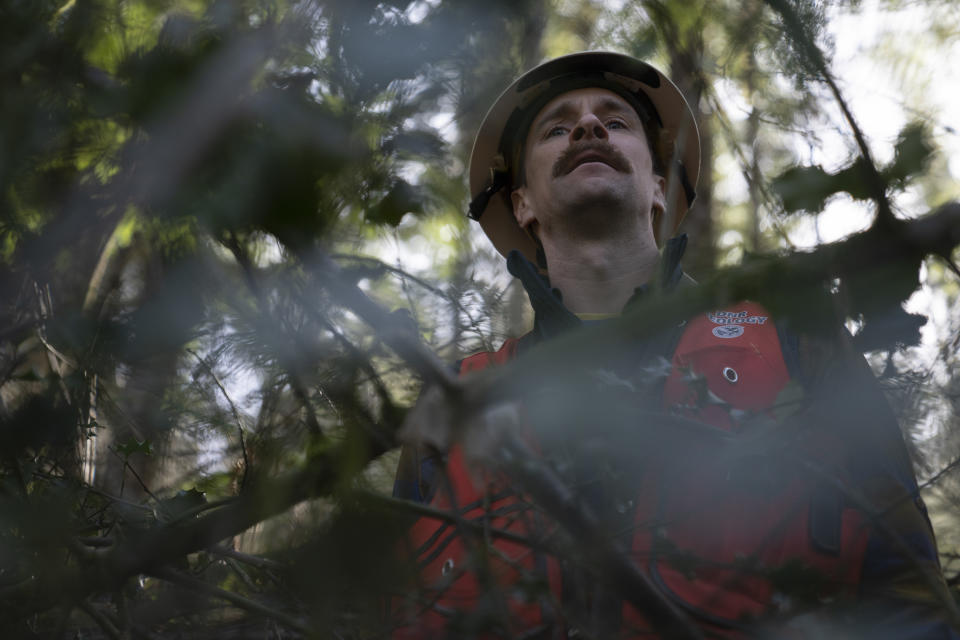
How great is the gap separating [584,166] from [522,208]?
1.39 feet

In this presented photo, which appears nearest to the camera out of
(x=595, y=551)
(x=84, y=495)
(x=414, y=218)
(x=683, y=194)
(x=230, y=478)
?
(x=595, y=551)

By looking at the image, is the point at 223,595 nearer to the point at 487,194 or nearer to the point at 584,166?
the point at 584,166

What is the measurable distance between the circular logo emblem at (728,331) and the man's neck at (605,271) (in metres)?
0.62

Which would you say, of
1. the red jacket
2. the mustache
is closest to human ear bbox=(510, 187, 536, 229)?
the mustache

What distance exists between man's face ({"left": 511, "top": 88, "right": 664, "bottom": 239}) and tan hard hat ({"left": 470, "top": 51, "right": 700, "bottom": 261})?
0.27 ft

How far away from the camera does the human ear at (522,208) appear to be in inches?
116

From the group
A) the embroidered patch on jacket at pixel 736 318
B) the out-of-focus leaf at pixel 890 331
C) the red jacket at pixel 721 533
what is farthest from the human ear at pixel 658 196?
the out-of-focus leaf at pixel 890 331

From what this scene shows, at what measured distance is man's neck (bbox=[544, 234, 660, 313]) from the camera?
103 inches

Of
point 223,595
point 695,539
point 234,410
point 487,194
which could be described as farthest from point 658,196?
point 223,595

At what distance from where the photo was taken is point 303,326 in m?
1.08

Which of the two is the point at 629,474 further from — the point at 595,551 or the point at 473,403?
the point at 473,403

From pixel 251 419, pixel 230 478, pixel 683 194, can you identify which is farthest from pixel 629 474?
pixel 683 194

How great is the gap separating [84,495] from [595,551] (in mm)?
1261

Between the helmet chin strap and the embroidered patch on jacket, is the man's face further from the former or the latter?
the embroidered patch on jacket
